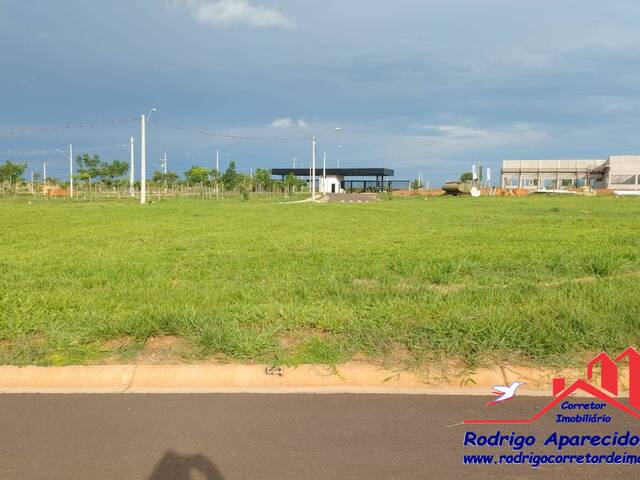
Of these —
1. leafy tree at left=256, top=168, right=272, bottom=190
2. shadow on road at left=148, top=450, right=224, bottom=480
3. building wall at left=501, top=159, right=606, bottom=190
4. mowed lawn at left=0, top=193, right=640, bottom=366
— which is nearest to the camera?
shadow on road at left=148, top=450, right=224, bottom=480

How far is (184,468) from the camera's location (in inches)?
131

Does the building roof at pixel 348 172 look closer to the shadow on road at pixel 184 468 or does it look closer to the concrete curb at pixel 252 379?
the concrete curb at pixel 252 379

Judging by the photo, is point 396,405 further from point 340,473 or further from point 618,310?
point 618,310

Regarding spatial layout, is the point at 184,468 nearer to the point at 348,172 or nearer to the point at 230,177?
the point at 230,177

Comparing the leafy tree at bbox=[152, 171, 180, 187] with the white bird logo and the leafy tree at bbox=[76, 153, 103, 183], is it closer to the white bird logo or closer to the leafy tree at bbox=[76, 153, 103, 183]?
the leafy tree at bbox=[76, 153, 103, 183]

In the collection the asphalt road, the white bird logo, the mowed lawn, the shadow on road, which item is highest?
the mowed lawn

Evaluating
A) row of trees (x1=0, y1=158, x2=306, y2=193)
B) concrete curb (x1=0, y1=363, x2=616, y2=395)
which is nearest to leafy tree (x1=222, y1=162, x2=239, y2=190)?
row of trees (x1=0, y1=158, x2=306, y2=193)

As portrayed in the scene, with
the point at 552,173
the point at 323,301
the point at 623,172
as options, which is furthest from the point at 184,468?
the point at 552,173

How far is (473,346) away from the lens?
4961 mm

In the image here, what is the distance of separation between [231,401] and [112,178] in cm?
6133

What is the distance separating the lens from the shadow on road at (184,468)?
3.24 m

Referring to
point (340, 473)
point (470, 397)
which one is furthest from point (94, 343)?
point (470, 397)

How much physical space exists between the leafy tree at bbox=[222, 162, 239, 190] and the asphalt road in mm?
60386

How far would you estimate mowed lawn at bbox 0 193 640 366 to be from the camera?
5.02 m
